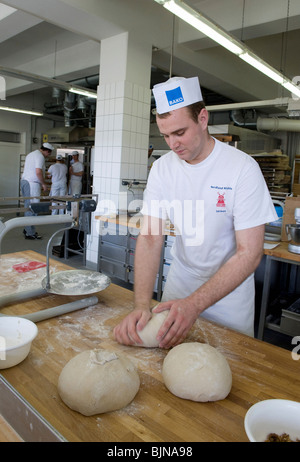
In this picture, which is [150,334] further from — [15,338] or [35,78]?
[35,78]

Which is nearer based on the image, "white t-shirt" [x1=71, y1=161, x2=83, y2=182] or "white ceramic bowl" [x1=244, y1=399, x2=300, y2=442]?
"white ceramic bowl" [x1=244, y1=399, x2=300, y2=442]

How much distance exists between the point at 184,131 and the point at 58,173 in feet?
21.1

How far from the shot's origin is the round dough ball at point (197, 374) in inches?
32.5

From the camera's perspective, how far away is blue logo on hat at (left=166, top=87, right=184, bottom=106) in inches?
48.7

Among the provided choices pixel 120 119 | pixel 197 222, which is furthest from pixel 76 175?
pixel 197 222

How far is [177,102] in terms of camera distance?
4.08 ft

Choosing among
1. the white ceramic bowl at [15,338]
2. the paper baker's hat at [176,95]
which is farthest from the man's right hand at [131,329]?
the paper baker's hat at [176,95]

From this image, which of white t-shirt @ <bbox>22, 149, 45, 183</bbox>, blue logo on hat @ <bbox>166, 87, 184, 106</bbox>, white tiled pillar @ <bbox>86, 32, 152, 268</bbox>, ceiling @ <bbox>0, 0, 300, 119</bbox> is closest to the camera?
blue logo on hat @ <bbox>166, 87, 184, 106</bbox>

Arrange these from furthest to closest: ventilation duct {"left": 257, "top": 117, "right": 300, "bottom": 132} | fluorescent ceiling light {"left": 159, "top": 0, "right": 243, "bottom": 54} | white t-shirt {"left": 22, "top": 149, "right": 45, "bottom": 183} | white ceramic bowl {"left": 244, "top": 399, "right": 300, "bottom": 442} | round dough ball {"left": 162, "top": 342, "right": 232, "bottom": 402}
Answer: ventilation duct {"left": 257, "top": 117, "right": 300, "bottom": 132}
white t-shirt {"left": 22, "top": 149, "right": 45, "bottom": 183}
fluorescent ceiling light {"left": 159, "top": 0, "right": 243, "bottom": 54}
round dough ball {"left": 162, "top": 342, "right": 232, "bottom": 402}
white ceramic bowl {"left": 244, "top": 399, "right": 300, "bottom": 442}

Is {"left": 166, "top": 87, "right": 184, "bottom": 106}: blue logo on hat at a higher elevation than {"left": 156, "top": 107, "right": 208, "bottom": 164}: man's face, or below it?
higher

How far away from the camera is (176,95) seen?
1241 millimetres

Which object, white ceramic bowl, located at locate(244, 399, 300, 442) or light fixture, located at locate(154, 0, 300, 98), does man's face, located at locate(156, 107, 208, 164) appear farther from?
light fixture, located at locate(154, 0, 300, 98)

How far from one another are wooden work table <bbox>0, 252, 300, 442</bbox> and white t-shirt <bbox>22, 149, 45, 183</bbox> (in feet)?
18.2

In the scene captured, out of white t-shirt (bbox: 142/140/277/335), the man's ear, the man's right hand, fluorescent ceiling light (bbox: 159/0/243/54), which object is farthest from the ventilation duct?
the man's right hand
